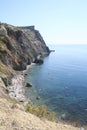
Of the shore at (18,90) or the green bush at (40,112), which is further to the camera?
the shore at (18,90)

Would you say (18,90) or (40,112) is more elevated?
(40,112)

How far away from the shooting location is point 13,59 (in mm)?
99625

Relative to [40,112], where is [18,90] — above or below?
below

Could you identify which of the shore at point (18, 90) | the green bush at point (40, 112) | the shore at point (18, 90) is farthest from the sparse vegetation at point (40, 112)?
the shore at point (18, 90)

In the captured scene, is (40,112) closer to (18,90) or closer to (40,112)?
(40,112)

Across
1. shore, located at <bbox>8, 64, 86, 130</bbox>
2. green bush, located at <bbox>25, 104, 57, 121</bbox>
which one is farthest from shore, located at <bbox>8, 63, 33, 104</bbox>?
green bush, located at <bbox>25, 104, 57, 121</bbox>

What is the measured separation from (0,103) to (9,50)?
267 feet

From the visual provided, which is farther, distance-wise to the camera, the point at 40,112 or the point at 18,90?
the point at 18,90

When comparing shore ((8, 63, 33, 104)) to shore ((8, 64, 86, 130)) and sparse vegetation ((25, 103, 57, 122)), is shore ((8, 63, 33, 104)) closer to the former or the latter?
shore ((8, 64, 86, 130))

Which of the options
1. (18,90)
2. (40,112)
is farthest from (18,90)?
(40,112)

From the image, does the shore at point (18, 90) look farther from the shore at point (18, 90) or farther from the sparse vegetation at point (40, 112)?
the sparse vegetation at point (40, 112)

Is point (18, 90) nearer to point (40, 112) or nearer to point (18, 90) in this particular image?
point (18, 90)

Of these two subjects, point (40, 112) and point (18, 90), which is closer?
point (40, 112)

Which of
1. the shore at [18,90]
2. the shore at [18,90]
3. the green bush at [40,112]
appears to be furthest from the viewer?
the shore at [18,90]
